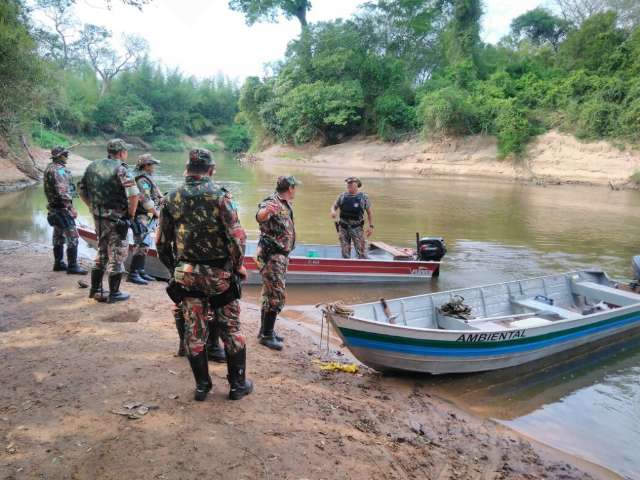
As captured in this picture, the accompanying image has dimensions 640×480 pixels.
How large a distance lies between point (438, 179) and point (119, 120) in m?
40.4

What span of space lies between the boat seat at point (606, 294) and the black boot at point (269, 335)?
5.37 metres

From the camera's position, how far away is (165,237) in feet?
11.3

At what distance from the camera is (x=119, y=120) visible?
54.2 m

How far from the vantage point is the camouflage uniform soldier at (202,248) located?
326cm

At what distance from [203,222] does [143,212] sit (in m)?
3.76

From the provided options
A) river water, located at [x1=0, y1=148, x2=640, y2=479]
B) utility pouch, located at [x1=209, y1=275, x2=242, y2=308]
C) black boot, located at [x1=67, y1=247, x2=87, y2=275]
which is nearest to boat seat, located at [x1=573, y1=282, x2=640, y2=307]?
river water, located at [x1=0, y1=148, x2=640, y2=479]

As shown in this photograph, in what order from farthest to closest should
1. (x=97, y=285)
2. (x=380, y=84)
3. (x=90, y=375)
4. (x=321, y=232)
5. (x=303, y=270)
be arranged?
(x=380, y=84), (x=321, y=232), (x=303, y=270), (x=97, y=285), (x=90, y=375)

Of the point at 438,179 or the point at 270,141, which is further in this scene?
the point at 270,141

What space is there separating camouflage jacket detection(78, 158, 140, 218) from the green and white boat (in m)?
2.55

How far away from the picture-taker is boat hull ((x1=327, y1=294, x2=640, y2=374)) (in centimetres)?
487

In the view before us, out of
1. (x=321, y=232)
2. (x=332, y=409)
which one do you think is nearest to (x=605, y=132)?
(x=321, y=232)

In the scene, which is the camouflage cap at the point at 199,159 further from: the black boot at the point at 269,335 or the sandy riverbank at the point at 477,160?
the sandy riverbank at the point at 477,160

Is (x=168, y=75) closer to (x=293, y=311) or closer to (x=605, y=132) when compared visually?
(x=605, y=132)

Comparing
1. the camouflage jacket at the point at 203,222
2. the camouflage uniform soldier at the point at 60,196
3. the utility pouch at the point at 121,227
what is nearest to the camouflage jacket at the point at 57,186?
the camouflage uniform soldier at the point at 60,196
